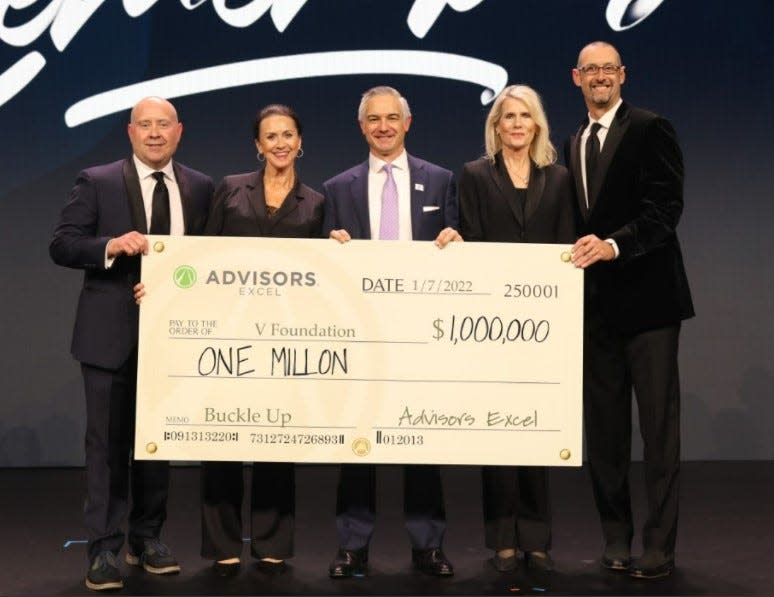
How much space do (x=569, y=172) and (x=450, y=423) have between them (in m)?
0.96

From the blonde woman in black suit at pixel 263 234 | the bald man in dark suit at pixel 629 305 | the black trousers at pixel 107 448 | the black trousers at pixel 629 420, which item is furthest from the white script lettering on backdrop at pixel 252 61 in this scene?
the black trousers at pixel 107 448

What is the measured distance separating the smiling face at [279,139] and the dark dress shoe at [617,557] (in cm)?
170

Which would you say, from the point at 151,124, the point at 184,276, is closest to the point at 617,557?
the point at 184,276

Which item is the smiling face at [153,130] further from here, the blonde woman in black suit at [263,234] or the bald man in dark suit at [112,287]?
the blonde woman in black suit at [263,234]

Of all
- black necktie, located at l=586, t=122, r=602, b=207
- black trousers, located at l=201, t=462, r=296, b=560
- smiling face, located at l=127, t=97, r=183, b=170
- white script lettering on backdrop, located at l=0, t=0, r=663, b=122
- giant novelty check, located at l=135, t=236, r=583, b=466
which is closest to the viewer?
giant novelty check, located at l=135, t=236, r=583, b=466

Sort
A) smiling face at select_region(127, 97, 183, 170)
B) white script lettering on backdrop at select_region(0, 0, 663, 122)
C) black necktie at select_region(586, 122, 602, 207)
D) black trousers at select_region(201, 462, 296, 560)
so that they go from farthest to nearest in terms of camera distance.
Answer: white script lettering on backdrop at select_region(0, 0, 663, 122) → black necktie at select_region(586, 122, 602, 207) → black trousers at select_region(201, 462, 296, 560) → smiling face at select_region(127, 97, 183, 170)

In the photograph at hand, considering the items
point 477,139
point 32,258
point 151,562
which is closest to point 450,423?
point 151,562

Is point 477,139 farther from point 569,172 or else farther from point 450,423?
point 450,423

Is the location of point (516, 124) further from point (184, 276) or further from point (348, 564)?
point (348, 564)

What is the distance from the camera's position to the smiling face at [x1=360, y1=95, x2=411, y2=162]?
12.6ft

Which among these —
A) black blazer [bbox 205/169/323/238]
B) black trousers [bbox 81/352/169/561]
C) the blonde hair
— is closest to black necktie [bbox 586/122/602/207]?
the blonde hair

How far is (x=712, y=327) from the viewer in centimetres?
618

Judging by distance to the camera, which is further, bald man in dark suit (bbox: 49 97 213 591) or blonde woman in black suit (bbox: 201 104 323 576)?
blonde woman in black suit (bbox: 201 104 323 576)

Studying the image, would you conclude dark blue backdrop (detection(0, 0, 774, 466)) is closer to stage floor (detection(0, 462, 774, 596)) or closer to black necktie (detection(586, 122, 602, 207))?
stage floor (detection(0, 462, 774, 596))
